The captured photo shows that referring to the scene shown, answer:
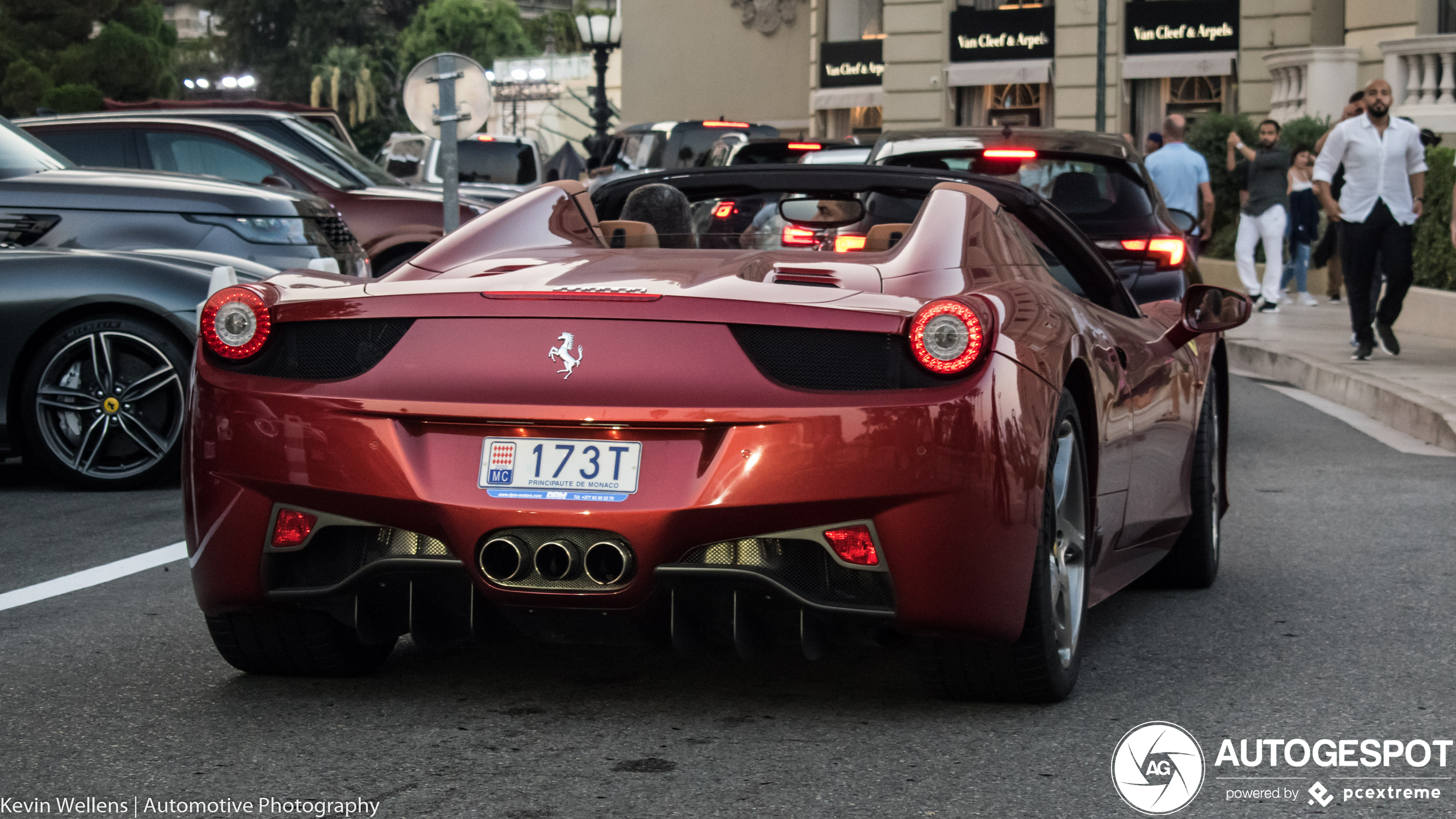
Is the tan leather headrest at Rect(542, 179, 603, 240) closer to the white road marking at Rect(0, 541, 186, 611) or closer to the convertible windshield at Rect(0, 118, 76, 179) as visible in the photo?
the white road marking at Rect(0, 541, 186, 611)

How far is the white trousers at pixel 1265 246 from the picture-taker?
68.3 feet

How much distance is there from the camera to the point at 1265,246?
21.2 meters

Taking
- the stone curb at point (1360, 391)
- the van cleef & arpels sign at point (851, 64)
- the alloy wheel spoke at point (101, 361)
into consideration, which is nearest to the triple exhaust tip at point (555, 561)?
the alloy wheel spoke at point (101, 361)

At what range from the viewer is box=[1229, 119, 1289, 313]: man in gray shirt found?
2083 centimetres

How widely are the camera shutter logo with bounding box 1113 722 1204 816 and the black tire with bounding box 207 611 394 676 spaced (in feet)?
5.80

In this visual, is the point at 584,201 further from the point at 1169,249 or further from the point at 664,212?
the point at 1169,249

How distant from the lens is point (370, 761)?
4004 mm

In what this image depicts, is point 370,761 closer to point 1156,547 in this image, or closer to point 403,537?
point 403,537

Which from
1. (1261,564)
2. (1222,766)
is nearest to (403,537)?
(1222,766)

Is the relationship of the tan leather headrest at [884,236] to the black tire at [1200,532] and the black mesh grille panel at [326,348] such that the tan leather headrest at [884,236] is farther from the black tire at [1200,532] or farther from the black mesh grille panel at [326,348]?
the black tire at [1200,532]

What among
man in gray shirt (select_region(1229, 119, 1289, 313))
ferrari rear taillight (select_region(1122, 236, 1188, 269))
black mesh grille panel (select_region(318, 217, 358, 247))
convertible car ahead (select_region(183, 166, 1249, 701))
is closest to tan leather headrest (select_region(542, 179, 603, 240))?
convertible car ahead (select_region(183, 166, 1249, 701))

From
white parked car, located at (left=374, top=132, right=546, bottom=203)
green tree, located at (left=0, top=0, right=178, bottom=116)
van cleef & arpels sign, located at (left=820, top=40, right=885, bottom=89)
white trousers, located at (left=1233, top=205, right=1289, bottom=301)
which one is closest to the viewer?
white trousers, located at (left=1233, top=205, right=1289, bottom=301)

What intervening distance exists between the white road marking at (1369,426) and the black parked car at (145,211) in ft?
18.7

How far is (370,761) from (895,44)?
39090 mm
